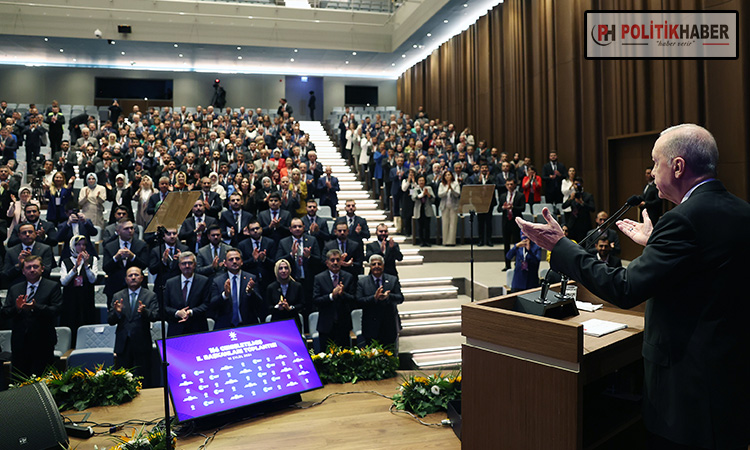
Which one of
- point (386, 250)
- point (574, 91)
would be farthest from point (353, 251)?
point (574, 91)

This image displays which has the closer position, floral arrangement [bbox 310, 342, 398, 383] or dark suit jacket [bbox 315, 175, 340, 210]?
floral arrangement [bbox 310, 342, 398, 383]

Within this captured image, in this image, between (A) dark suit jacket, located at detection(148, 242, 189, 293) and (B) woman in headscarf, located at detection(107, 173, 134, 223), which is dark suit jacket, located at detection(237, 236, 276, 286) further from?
(B) woman in headscarf, located at detection(107, 173, 134, 223)

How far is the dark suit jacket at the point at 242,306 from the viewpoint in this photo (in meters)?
5.22

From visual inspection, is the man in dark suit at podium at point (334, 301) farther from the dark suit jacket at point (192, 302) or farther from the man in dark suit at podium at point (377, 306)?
the dark suit jacket at point (192, 302)

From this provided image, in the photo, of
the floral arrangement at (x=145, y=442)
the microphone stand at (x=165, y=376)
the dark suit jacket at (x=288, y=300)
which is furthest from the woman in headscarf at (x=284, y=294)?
the floral arrangement at (x=145, y=442)

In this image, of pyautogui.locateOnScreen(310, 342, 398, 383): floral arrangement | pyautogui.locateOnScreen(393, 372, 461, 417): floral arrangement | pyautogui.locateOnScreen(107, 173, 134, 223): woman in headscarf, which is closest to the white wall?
pyautogui.locateOnScreen(107, 173, 134, 223): woman in headscarf

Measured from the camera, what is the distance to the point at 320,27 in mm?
16062

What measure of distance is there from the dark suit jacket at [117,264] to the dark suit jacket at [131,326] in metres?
1.05

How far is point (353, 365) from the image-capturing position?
356 cm

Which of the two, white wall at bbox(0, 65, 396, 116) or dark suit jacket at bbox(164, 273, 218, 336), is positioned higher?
white wall at bbox(0, 65, 396, 116)

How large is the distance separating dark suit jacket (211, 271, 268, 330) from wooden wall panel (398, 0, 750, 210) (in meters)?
6.15

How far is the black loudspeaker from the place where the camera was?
229 cm

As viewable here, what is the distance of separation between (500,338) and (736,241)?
816 millimetres

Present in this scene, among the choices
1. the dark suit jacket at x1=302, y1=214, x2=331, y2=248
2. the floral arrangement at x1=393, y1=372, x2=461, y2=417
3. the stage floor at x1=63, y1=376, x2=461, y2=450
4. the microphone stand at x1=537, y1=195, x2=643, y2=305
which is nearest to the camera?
the microphone stand at x1=537, y1=195, x2=643, y2=305
